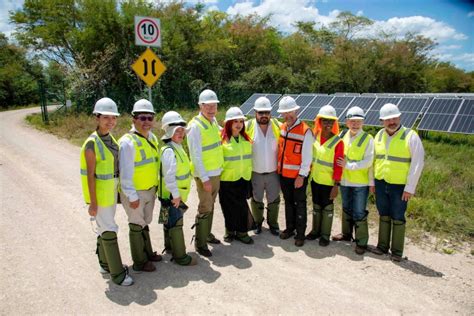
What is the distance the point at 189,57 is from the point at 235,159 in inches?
796

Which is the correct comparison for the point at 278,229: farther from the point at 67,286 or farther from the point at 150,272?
the point at 67,286

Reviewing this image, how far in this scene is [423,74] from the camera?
95.3ft

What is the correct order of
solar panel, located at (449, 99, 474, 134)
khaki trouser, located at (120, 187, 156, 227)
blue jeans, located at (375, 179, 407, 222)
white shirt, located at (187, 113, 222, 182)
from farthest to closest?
solar panel, located at (449, 99, 474, 134)
white shirt, located at (187, 113, 222, 182)
blue jeans, located at (375, 179, 407, 222)
khaki trouser, located at (120, 187, 156, 227)

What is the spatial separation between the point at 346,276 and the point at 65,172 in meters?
7.30

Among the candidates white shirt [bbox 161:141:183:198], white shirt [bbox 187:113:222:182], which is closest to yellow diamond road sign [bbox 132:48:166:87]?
white shirt [bbox 187:113:222:182]

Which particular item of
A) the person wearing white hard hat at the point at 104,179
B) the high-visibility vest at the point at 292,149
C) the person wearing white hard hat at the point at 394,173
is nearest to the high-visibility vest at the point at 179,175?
the person wearing white hard hat at the point at 104,179

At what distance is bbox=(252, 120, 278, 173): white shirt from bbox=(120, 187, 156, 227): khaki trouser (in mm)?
1598

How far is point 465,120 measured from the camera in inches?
421

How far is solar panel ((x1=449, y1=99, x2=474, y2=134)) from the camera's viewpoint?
1024 cm

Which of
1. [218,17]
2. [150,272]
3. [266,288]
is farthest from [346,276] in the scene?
[218,17]

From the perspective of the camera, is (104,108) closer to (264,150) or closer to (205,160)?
(205,160)

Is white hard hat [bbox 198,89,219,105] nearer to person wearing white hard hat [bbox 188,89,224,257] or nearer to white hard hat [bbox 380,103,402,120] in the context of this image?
person wearing white hard hat [bbox 188,89,224,257]

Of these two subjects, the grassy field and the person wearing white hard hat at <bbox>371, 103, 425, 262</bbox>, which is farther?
the grassy field

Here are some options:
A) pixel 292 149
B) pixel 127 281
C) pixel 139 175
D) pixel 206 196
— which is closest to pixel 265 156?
pixel 292 149
